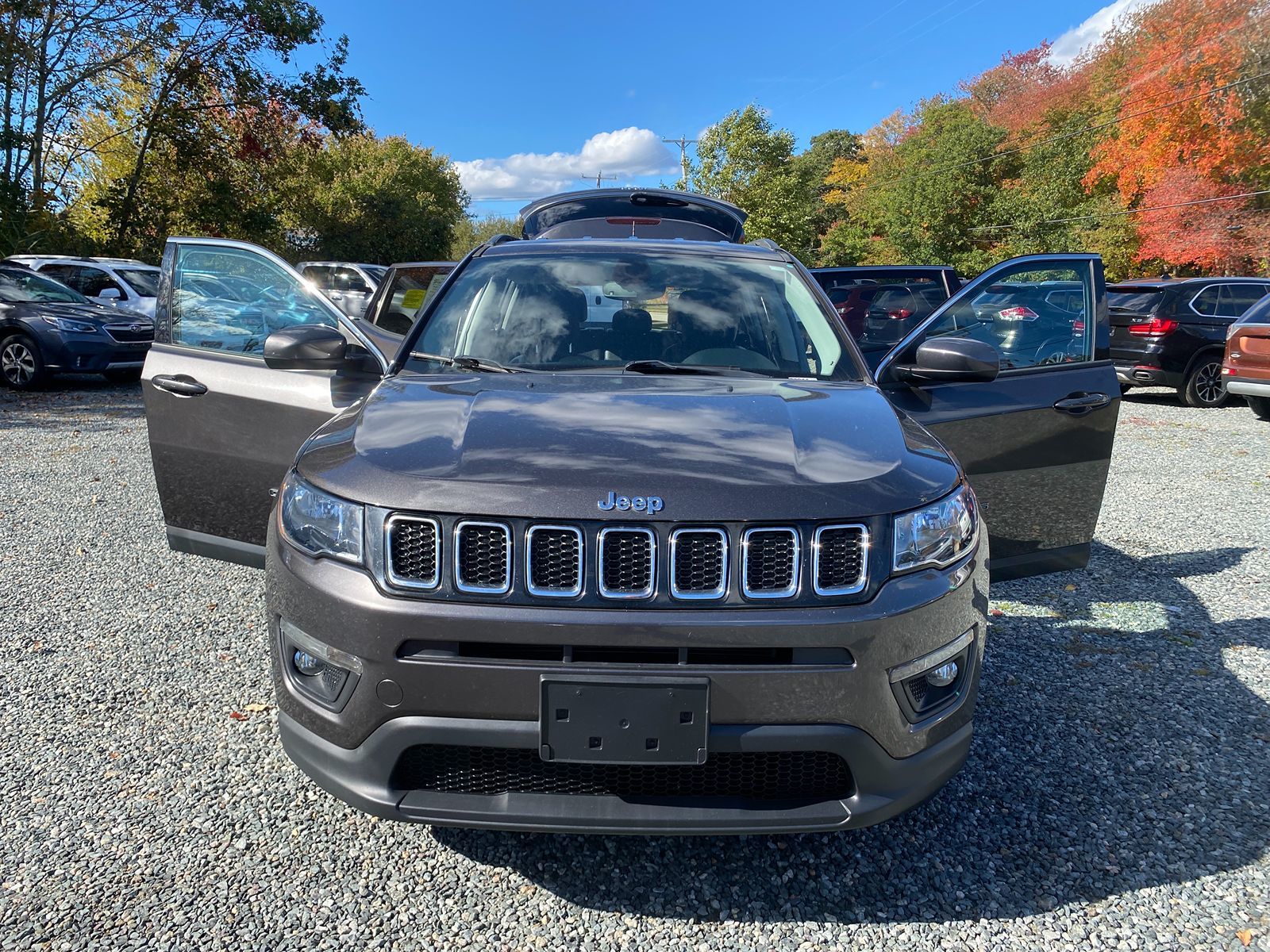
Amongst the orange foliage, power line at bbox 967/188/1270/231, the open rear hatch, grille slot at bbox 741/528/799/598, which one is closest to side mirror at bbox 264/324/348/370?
grille slot at bbox 741/528/799/598

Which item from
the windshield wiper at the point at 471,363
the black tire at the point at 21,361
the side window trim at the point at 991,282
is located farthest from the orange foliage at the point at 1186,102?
the windshield wiper at the point at 471,363

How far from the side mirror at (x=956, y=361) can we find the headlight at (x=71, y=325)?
1237cm

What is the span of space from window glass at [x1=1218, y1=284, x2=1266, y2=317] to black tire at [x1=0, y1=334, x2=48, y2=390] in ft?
52.1

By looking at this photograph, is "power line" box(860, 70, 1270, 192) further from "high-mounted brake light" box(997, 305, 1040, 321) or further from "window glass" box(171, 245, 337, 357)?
"window glass" box(171, 245, 337, 357)

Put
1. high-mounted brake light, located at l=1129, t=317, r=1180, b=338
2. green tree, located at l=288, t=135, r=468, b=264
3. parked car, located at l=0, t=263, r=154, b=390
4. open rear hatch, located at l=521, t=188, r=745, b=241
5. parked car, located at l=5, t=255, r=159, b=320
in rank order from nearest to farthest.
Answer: open rear hatch, located at l=521, t=188, r=745, b=241, parked car, located at l=0, t=263, r=154, b=390, high-mounted brake light, located at l=1129, t=317, r=1180, b=338, parked car, located at l=5, t=255, r=159, b=320, green tree, located at l=288, t=135, r=468, b=264

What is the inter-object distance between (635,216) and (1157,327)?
9345 millimetres

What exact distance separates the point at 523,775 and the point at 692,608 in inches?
22.5

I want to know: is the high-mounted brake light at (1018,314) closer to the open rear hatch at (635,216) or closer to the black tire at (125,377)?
the open rear hatch at (635,216)

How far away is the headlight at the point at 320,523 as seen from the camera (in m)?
2.21

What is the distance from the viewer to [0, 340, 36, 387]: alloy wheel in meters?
12.3

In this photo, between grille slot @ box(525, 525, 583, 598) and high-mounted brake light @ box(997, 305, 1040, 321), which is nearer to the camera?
grille slot @ box(525, 525, 583, 598)

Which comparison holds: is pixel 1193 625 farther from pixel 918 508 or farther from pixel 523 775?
pixel 523 775

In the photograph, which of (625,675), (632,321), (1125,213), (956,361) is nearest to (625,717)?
(625,675)

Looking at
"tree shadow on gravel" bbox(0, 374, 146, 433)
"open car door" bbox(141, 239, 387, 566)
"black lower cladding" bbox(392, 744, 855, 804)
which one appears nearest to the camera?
"black lower cladding" bbox(392, 744, 855, 804)
